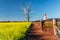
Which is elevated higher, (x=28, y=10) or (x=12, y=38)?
(x=28, y=10)

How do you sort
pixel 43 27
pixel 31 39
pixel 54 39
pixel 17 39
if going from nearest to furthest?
pixel 17 39, pixel 54 39, pixel 31 39, pixel 43 27

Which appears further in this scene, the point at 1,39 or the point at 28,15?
the point at 28,15

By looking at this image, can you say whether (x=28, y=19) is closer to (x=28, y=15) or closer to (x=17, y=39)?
(x=28, y=15)

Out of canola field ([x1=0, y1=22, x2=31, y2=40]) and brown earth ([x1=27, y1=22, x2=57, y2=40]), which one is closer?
canola field ([x1=0, y1=22, x2=31, y2=40])

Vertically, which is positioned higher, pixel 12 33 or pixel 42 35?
pixel 12 33

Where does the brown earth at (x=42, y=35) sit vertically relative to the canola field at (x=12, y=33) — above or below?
below

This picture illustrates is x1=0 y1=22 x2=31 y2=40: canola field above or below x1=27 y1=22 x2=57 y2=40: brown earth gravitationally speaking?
above

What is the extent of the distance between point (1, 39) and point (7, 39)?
165 millimetres

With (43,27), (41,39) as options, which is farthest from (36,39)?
(43,27)

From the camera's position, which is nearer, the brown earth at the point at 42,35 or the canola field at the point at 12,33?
the canola field at the point at 12,33

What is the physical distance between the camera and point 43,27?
40.6 feet

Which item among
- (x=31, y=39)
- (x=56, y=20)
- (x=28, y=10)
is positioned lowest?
(x=31, y=39)

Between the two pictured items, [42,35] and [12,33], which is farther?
[42,35]

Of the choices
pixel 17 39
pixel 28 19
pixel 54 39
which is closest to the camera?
pixel 17 39
